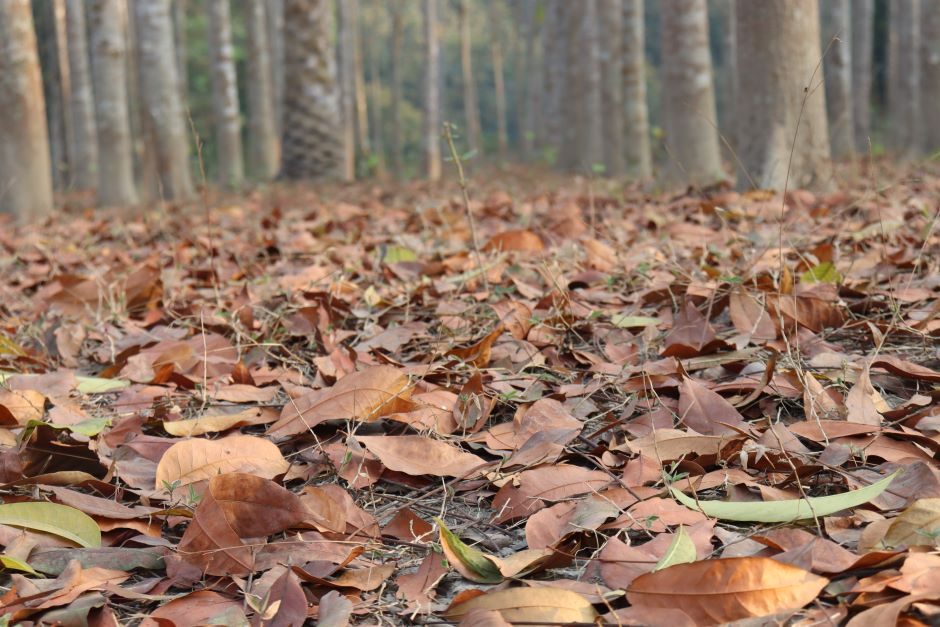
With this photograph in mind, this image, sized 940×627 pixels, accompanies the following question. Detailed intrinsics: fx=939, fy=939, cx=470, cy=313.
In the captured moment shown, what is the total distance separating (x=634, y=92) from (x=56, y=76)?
13703 millimetres

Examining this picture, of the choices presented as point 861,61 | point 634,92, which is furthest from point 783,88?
point 861,61

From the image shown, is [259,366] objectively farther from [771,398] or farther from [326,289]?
[771,398]

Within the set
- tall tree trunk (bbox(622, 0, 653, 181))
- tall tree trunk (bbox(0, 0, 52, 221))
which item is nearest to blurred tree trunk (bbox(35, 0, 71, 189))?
tall tree trunk (bbox(0, 0, 52, 221))

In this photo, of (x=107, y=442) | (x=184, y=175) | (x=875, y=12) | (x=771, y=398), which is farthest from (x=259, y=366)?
(x=875, y=12)

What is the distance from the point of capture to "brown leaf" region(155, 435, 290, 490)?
167 centimetres

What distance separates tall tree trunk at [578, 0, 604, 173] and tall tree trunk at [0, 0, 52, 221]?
228 inches

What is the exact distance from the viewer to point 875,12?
24.4 meters

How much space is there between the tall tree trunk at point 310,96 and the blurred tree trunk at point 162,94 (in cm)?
178

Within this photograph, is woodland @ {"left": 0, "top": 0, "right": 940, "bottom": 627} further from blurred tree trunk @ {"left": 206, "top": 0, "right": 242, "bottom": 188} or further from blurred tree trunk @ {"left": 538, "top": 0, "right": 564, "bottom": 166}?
blurred tree trunk @ {"left": 538, "top": 0, "right": 564, "bottom": 166}

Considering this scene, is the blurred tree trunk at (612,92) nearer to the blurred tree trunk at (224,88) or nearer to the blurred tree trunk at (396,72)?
the blurred tree trunk at (224,88)

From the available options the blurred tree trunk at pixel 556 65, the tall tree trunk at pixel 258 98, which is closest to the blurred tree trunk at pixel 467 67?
the blurred tree trunk at pixel 556 65

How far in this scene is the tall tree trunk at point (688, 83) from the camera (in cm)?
671

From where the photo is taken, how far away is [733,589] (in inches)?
44.5

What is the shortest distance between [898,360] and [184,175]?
8000 mm
